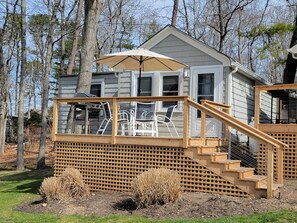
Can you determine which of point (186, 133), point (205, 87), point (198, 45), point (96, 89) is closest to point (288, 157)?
point (186, 133)

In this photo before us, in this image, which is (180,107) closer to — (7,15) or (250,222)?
(250,222)

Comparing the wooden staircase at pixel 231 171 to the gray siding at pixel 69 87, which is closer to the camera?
the wooden staircase at pixel 231 171

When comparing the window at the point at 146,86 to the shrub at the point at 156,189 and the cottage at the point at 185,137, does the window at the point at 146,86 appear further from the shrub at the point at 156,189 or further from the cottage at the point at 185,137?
the shrub at the point at 156,189

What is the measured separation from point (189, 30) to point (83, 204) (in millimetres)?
17576

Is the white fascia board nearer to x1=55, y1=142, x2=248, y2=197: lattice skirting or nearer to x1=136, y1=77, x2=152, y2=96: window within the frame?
x1=136, y1=77, x2=152, y2=96: window

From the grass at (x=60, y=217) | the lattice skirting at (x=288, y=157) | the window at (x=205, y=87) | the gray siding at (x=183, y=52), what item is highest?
the gray siding at (x=183, y=52)

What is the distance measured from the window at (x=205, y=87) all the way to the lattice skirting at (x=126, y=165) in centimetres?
346

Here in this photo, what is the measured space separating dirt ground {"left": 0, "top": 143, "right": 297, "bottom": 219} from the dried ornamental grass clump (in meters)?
0.14

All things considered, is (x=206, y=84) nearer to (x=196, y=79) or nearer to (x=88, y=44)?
(x=196, y=79)

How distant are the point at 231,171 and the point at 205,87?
4359 millimetres

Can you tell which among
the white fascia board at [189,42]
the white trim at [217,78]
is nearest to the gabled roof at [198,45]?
the white fascia board at [189,42]

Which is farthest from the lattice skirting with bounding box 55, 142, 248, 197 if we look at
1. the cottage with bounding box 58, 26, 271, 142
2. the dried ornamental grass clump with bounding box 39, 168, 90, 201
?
Result: the cottage with bounding box 58, 26, 271, 142

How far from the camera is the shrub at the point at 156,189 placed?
5.85 m

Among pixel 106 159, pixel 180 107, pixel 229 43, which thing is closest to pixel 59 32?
pixel 180 107
